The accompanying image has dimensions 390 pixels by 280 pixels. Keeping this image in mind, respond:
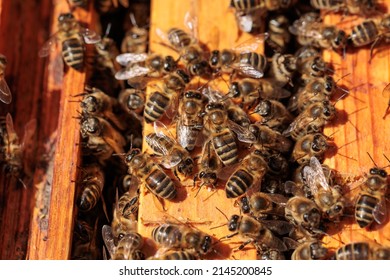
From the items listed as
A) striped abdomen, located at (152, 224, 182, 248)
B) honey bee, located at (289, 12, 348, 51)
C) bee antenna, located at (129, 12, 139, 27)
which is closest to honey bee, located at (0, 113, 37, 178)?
bee antenna, located at (129, 12, 139, 27)

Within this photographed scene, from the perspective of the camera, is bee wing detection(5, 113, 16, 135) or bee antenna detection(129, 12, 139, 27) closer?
bee wing detection(5, 113, 16, 135)

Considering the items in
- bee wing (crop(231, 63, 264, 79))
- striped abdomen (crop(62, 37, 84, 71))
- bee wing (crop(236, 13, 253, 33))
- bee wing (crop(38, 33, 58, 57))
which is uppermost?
bee wing (crop(236, 13, 253, 33))

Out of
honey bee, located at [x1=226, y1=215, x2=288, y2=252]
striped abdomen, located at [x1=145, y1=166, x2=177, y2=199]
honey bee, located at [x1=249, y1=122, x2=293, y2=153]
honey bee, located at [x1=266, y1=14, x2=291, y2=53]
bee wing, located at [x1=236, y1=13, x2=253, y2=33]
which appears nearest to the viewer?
honey bee, located at [x1=226, y1=215, x2=288, y2=252]

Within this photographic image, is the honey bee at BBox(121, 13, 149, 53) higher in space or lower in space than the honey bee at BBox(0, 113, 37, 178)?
higher

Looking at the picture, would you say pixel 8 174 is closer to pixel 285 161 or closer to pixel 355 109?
pixel 285 161

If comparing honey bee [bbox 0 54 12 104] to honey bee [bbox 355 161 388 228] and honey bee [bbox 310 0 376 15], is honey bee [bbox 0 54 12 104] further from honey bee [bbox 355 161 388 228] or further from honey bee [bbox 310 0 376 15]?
honey bee [bbox 355 161 388 228]

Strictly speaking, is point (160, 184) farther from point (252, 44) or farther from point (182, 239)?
point (252, 44)

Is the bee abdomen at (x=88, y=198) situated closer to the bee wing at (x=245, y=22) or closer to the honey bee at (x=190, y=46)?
the honey bee at (x=190, y=46)
